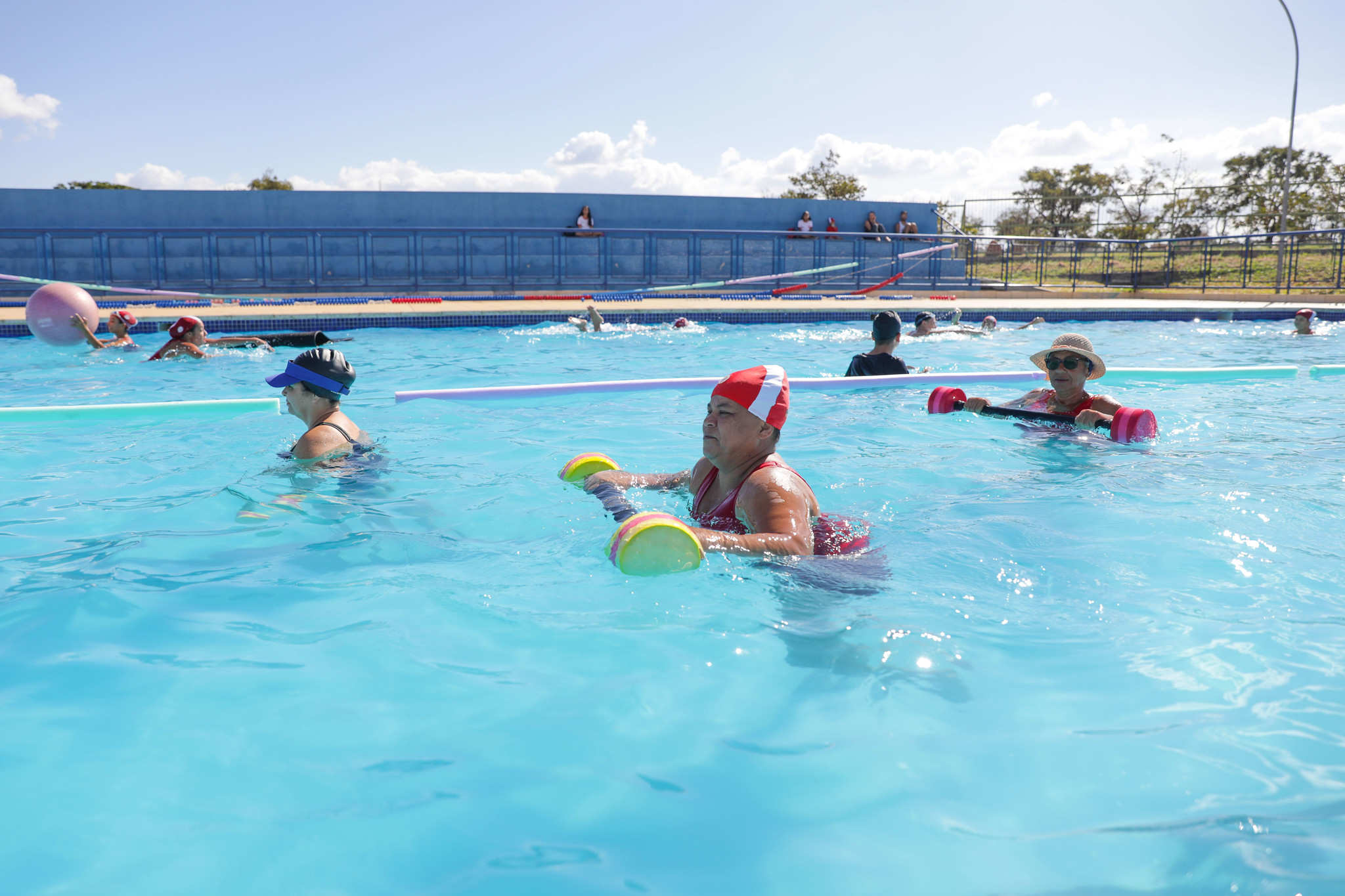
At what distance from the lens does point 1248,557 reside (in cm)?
430

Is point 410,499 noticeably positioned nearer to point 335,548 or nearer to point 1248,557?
point 335,548

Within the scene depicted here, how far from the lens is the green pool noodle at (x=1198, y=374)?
9.26 metres

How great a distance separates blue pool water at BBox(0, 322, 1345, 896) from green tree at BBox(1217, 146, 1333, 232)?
29984 millimetres

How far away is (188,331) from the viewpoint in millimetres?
10914

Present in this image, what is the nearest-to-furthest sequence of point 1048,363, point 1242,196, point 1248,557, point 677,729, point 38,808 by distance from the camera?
point 38,808 → point 677,729 → point 1248,557 → point 1048,363 → point 1242,196

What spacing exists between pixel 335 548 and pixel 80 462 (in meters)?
3.03

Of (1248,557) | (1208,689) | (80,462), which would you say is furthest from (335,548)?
(1248,557)

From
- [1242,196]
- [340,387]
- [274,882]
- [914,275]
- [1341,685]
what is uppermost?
[1242,196]

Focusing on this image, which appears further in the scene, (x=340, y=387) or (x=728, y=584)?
(x=340, y=387)

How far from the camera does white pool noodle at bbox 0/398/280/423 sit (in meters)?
7.09

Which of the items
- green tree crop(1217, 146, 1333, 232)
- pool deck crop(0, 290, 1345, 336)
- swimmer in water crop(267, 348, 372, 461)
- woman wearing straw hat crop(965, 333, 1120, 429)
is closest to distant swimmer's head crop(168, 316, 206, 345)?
pool deck crop(0, 290, 1345, 336)

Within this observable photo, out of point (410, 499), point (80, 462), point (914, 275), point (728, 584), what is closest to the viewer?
point (728, 584)

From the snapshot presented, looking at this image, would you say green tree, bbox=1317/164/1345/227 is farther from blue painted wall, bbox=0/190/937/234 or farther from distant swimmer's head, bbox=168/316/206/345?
distant swimmer's head, bbox=168/316/206/345

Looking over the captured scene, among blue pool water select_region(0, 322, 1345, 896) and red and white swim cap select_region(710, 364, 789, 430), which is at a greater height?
red and white swim cap select_region(710, 364, 789, 430)
